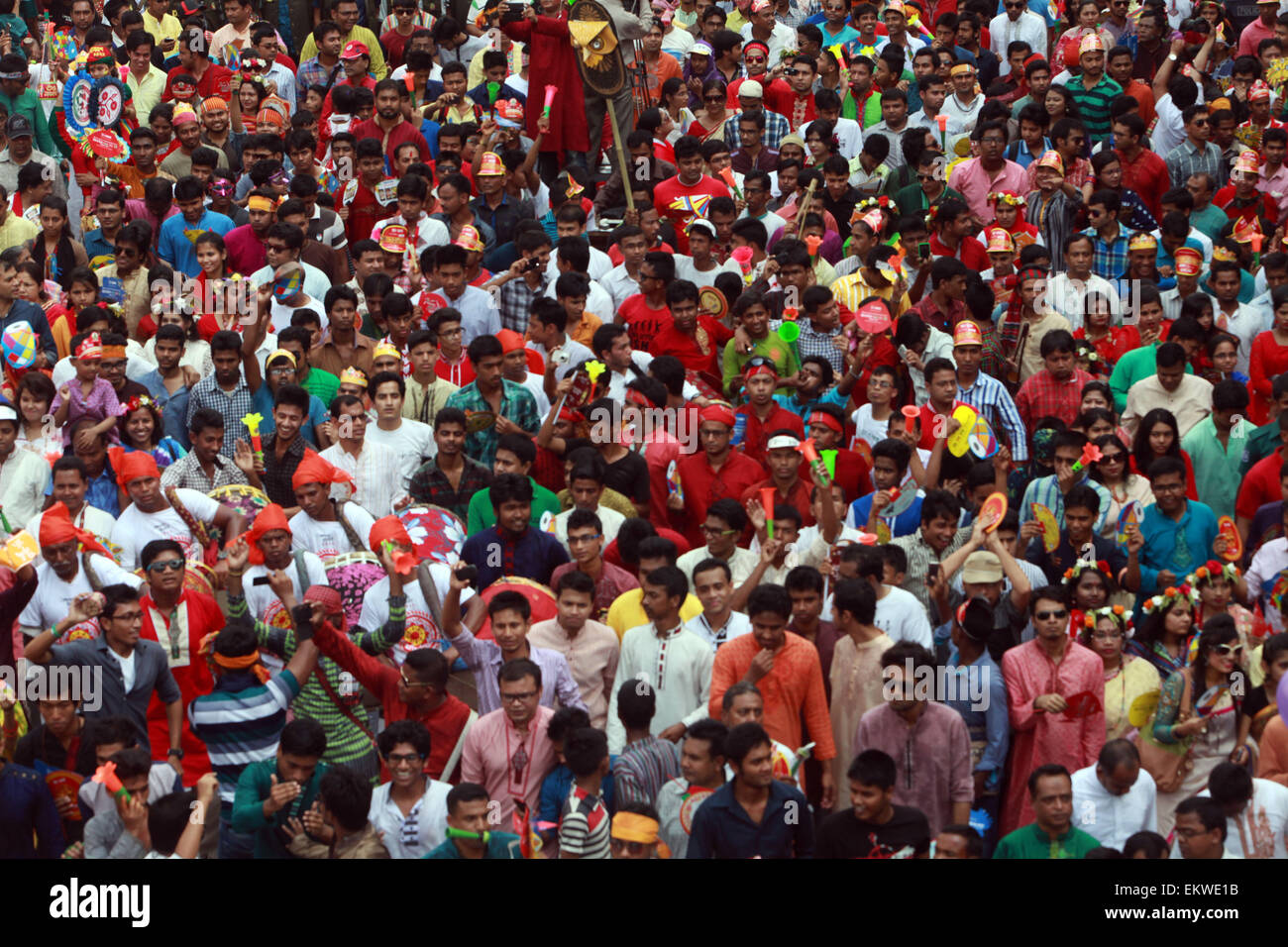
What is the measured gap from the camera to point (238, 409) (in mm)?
11984

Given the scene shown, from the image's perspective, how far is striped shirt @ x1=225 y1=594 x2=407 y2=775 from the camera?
915cm

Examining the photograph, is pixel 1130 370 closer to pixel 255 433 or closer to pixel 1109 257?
pixel 1109 257

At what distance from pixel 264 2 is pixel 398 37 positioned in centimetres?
157

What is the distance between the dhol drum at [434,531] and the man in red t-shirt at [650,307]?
8.37 feet

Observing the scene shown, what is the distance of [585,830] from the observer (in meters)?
8.21

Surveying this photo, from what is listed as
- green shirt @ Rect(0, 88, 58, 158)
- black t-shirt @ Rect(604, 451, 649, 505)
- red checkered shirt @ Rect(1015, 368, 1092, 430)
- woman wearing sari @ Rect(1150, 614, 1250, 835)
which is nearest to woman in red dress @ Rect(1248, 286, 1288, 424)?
red checkered shirt @ Rect(1015, 368, 1092, 430)

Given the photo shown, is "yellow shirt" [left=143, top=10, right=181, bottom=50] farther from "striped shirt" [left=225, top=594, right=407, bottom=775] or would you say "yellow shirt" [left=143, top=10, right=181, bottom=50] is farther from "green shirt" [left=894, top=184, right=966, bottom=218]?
"striped shirt" [left=225, top=594, right=407, bottom=775]

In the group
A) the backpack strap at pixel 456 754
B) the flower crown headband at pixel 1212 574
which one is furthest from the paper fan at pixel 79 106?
the flower crown headband at pixel 1212 574

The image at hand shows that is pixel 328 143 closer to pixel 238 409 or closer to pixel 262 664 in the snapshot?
pixel 238 409

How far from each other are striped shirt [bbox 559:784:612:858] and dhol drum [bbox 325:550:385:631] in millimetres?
2137

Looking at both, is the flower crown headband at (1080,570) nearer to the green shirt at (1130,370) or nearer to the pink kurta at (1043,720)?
the pink kurta at (1043,720)

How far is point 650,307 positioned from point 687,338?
0.39 meters

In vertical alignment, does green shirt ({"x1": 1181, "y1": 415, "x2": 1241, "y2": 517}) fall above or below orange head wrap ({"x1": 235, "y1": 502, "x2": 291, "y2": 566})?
above

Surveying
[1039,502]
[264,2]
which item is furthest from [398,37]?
[1039,502]
